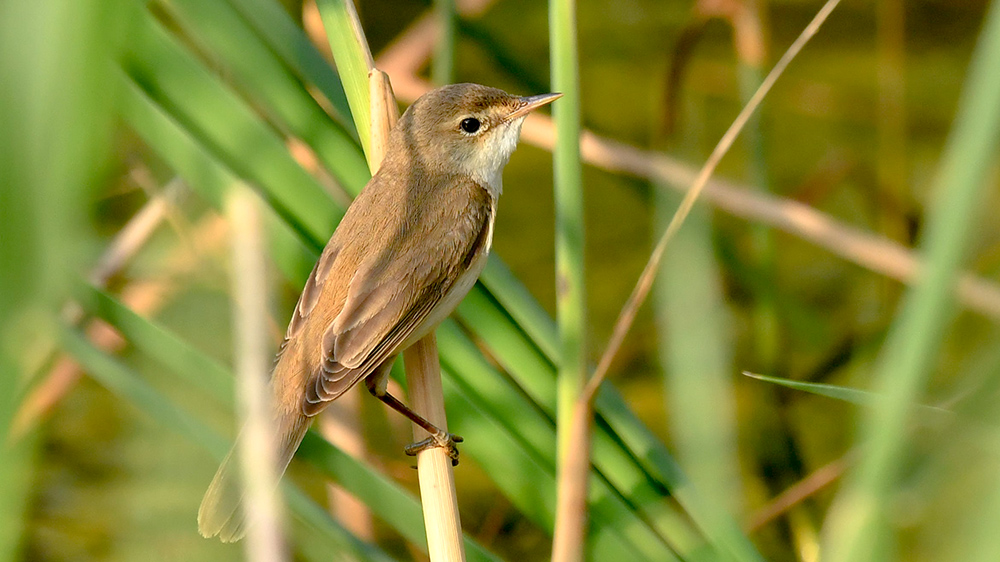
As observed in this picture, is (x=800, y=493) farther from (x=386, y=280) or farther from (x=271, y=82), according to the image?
(x=271, y=82)

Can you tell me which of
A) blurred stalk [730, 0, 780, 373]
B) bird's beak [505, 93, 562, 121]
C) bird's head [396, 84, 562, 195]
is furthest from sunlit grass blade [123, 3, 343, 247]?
blurred stalk [730, 0, 780, 373]

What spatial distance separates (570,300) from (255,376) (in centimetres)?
50

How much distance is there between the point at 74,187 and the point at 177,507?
85.6 inches

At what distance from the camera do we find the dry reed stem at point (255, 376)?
970mm

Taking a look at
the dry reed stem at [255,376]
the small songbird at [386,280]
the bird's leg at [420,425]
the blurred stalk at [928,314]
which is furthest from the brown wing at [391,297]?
the blurred stalk at [928,314]

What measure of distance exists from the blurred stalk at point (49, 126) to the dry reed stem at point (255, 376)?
0.47 meters

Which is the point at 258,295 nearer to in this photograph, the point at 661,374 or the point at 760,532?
the point at 760,532

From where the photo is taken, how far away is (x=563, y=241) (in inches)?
53.6

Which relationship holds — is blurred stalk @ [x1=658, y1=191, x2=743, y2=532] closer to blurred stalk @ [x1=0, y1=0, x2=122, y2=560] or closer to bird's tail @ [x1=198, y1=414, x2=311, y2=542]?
bird's tail @ [x1=198, y1=414, x2=311, y2=542]

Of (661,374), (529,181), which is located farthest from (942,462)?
(529,181)

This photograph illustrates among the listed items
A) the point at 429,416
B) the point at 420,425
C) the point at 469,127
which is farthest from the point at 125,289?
the point at 429,416

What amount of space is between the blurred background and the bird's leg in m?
0.05

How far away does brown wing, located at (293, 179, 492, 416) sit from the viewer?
5.78 feet

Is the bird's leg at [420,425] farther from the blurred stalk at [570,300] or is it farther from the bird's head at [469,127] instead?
the bird's head at [469,127]
